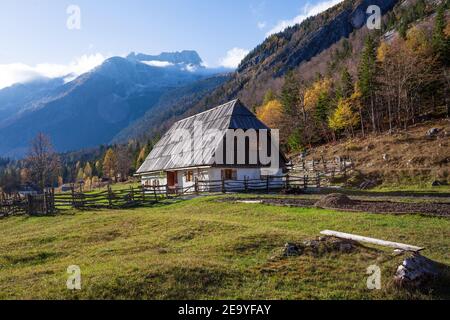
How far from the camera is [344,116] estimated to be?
61312 millimetres

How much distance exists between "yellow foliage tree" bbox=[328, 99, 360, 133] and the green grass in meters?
45.5

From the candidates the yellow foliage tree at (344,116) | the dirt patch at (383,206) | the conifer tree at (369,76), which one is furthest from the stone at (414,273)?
the yellow foliage tree at (344,116)

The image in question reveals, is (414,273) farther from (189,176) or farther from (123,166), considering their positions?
(123,166)

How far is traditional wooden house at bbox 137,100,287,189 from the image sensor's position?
33531mm

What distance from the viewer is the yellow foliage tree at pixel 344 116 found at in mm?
60875

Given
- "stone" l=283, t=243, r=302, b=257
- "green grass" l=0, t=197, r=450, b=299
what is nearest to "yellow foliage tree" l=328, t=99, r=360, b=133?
"green grass" l=0, t=197, r=450, b=299

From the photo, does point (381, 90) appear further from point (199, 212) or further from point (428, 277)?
point (428, 277)

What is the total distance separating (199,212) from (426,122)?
45.6 metres

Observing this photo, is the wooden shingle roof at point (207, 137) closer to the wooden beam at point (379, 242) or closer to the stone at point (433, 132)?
the wooden beam at point (379, 242)

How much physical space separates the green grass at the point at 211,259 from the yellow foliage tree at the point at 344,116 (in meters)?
45.5

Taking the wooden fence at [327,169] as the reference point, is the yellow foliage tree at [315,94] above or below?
above

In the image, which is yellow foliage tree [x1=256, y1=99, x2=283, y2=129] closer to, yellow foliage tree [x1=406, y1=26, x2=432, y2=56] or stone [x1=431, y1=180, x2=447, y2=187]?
yellow foliage tree [x1=406, y1=26, x2=432, y2=56]

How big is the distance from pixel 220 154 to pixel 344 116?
3462 cm
